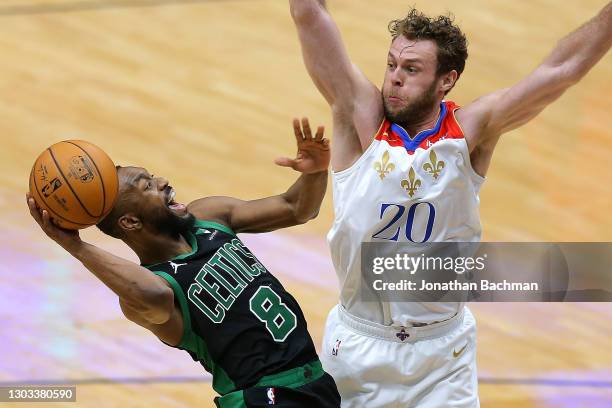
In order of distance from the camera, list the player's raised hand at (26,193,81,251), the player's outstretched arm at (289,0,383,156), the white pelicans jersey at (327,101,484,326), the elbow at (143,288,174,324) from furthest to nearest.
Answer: the player's outstretched arm at (289,0,383,156) → the white pelicans jersey at (327,101,484,326) → the elbow at (143,288,174,324) → the player's raised hand at (26,193,81,251)

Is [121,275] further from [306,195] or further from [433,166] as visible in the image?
[433,166]

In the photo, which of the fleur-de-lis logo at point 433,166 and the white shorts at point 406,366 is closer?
the fleur-de-lis logo at point 433,166

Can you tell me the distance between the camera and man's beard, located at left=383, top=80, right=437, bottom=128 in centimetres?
496

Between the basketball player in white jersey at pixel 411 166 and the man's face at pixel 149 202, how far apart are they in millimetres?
801

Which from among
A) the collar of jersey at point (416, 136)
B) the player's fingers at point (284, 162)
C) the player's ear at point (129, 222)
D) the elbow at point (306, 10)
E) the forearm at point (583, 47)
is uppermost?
the forearm at point (583, 47)

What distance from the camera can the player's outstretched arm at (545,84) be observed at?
4855mm

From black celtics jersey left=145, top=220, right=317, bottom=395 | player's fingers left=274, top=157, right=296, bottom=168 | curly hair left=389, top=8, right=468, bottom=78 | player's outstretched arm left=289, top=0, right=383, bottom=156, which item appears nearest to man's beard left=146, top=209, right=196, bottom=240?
black celtics jersey left=145, top=220, right=317, bottom=395

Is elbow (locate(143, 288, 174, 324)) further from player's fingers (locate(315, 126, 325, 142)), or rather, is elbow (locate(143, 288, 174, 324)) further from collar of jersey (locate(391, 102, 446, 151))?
collar of jersey (locate(391, 102, 446, 151))

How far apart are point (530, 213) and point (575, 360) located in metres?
1.41

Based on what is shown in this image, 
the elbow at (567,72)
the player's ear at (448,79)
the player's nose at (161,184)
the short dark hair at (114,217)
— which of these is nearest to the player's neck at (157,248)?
the short dark hair at (114,217)

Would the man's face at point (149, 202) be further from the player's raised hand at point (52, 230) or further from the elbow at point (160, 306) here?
the player's raised hand at point (52, 230)

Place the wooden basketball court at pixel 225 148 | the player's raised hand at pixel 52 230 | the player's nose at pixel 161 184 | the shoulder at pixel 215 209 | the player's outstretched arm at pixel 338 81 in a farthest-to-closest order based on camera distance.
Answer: the wooden basketball court at pixel 225 148
the shoulder at pixel 215 209
the player's nose at pixel 161 184
the player's outstretched arm at pixel 338 81
the player's raised hand at pixel 52 230

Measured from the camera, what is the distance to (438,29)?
504cm

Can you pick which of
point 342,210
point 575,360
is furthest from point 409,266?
point 575,360
